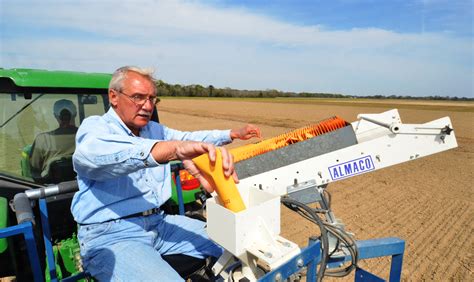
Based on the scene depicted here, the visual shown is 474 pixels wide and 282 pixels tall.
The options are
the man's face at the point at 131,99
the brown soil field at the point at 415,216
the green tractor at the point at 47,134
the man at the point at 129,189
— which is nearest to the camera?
the man at the point at 129,189

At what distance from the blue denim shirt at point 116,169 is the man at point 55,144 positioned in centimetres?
76

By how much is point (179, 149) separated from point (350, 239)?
1275 millimetres

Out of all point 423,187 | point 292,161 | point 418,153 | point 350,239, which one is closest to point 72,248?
point 292,161

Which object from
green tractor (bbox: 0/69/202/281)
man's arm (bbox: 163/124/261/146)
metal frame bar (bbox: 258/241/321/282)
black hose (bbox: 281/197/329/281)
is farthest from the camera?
man's arm (bbox: 163/124/261/146)

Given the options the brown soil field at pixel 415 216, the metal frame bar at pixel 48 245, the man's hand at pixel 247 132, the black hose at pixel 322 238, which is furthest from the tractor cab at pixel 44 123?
the brown soil field at pixel 415 216

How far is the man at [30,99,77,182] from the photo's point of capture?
8.59ft

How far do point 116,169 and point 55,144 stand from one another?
144cm

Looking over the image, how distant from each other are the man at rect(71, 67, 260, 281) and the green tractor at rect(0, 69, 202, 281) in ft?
1.67

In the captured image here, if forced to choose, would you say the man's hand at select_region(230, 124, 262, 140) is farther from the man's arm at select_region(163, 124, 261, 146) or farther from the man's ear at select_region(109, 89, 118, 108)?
the man's ear at select_region(109, 89, 118, 108)

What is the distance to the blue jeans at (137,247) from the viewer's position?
6.02 ft

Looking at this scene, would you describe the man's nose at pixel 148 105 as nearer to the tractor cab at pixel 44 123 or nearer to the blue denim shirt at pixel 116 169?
the blue denim shirt at pixel 116 169

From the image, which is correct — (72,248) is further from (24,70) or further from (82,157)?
(24,70)

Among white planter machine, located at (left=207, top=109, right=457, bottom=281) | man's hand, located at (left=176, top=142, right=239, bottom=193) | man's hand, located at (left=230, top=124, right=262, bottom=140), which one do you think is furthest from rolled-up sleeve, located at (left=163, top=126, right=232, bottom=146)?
man's hand, located at (left=176, top=142, right=239, bottom=193)

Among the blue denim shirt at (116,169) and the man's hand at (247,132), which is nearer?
the blue denim shirt at (116,169)
